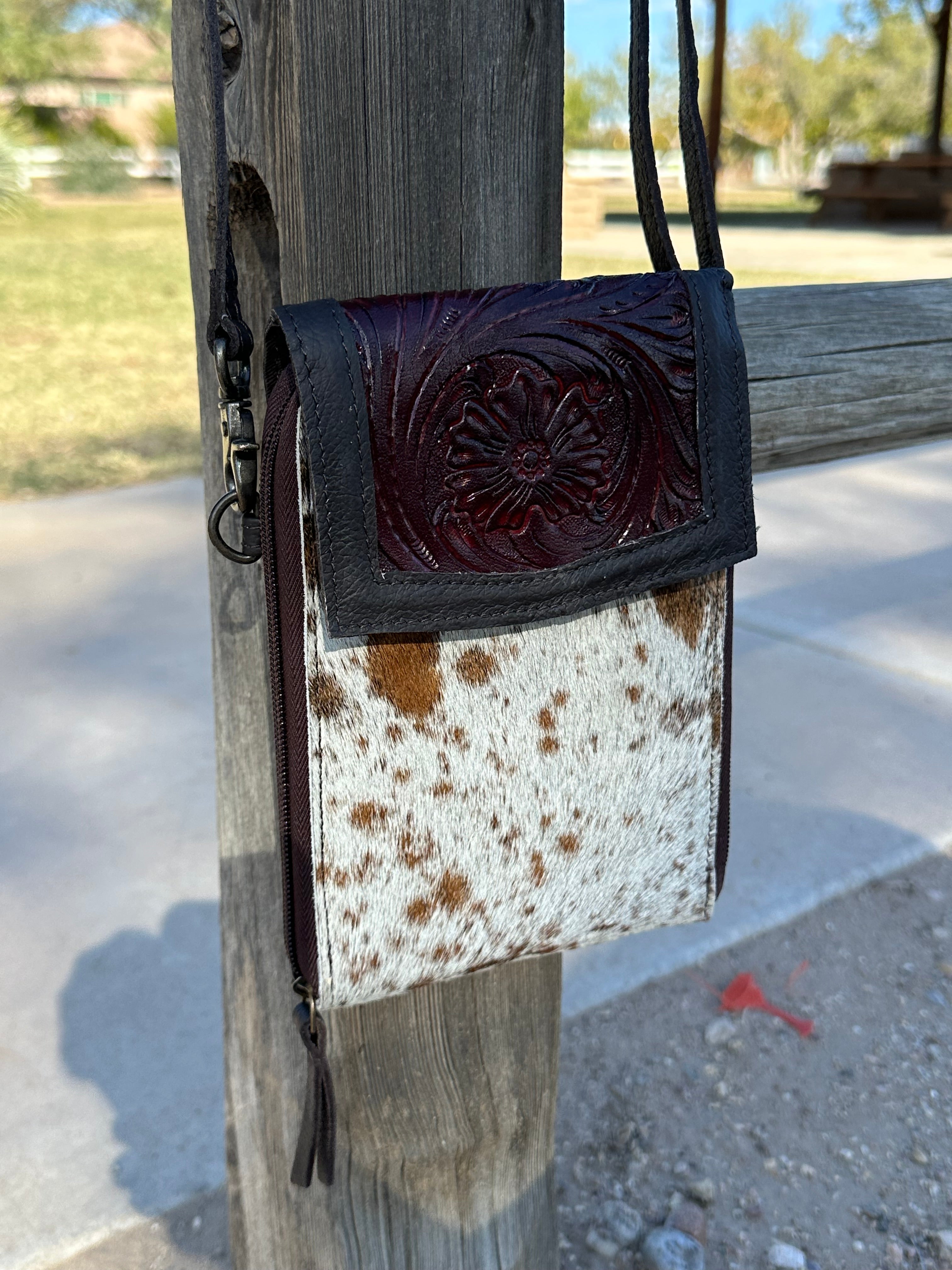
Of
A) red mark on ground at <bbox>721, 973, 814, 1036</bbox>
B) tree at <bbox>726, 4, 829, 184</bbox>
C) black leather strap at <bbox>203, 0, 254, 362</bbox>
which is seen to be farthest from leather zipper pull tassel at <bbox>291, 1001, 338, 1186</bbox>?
tree at <bbox>726, 4, 829, 184</bbox>

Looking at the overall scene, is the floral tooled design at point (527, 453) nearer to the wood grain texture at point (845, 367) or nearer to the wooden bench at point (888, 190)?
the wood grain texture at point (845, 367)

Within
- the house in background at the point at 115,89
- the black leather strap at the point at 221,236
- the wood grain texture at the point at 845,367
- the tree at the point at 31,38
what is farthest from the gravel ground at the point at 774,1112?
the tree at the point at 31,38

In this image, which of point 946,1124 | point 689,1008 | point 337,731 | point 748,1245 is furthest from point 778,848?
point 337,731

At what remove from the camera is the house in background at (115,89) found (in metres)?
32.0

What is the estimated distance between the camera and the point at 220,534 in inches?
35.3

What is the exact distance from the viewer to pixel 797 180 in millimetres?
52938

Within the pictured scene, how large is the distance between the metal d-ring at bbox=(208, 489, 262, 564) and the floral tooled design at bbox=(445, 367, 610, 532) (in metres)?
0.18

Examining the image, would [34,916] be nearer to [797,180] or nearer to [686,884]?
[686,884]

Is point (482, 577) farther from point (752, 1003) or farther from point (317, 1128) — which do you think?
point (752, 1003)

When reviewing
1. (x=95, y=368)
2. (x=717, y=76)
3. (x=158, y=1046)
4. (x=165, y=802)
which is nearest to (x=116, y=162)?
(x=717, y=76)

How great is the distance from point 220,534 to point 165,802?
179 cm

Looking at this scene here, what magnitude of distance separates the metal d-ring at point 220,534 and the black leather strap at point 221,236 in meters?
0.10

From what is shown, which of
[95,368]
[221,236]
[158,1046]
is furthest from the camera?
[95,368]

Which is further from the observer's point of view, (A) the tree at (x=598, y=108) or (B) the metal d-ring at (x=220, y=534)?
(A) the tree at (x=598, y=108)
